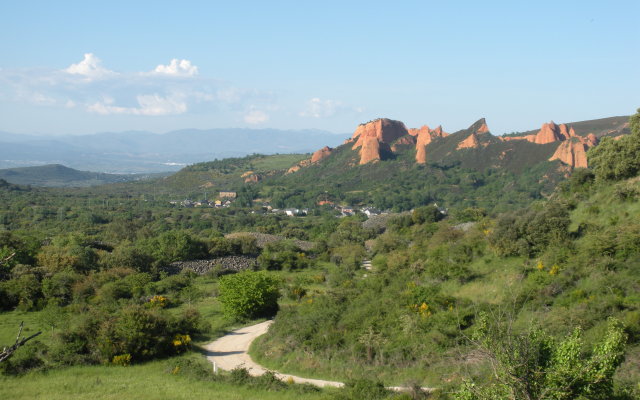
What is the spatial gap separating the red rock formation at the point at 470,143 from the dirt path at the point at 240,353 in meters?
89.9

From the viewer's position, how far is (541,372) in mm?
7641

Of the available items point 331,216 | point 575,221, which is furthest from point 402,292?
point 331,216

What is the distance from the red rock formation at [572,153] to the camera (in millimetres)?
80125

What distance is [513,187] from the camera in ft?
267

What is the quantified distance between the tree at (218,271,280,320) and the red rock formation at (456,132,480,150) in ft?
288

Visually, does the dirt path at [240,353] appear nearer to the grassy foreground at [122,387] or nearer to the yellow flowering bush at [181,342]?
the yellow flowering bush at [181,342]

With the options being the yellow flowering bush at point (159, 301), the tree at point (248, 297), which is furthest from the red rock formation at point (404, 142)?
the tree at point (248, 297)

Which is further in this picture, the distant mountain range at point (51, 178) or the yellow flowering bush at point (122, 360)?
the distant mountain range at point (51, 178)

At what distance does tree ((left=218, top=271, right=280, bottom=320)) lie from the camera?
21.2 meters

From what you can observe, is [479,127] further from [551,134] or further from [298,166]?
[298,166]

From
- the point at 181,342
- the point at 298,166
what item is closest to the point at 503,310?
the point at 181,342

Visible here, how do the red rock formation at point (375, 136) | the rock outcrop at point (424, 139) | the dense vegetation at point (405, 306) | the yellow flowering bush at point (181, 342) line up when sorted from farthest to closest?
the red rock formation at point (375, 136) < the rock outcrop at point (424, 139) < the yellow flowering bush at point (181, 342) < the dense vegetation at point (405, 306)

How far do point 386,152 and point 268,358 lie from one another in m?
97.8

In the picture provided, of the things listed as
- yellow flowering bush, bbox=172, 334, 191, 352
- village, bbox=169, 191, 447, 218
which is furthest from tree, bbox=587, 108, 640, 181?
village, bbox=169, 191, 447, 218
